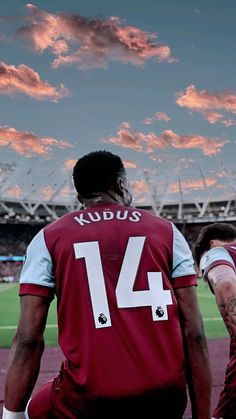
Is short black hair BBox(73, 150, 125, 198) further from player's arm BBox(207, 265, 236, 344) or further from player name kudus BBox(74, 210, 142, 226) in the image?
player's arm BBox(207, 265, 236, 344)

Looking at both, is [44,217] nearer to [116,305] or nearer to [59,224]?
[59,224]

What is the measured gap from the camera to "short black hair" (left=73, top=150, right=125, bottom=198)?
218 cm

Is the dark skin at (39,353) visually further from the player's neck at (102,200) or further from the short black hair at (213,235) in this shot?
the short black hair at (213,235)

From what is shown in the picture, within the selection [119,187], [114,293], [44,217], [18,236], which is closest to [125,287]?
[114,293]

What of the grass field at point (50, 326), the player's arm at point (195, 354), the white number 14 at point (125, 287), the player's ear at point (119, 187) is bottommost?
the grass field at point (50, 326)

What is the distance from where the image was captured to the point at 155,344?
6.15 feet

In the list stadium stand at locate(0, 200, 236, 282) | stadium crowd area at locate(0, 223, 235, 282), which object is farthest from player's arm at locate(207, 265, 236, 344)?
stadium crowd area at locate(0, 223, 235, 282)

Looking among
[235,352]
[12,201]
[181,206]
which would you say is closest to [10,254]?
[12,201]

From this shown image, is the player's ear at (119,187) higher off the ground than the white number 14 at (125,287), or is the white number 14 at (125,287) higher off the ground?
the player's ear at (119,187)

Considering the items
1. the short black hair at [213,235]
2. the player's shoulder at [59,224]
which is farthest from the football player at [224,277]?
the player's shoulder at [59,224]

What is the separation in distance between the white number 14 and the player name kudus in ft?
0.39

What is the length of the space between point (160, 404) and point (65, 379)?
1.32 ft

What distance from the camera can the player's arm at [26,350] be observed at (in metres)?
1.95

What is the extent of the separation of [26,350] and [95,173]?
843mm
